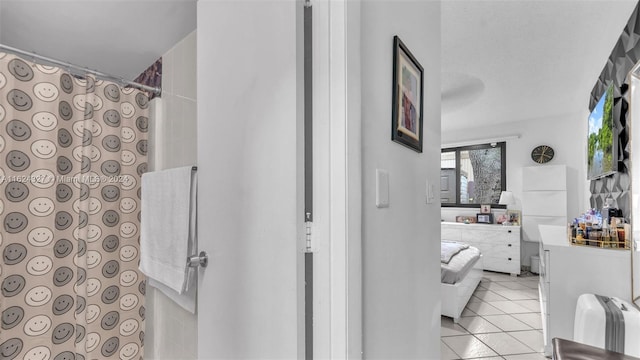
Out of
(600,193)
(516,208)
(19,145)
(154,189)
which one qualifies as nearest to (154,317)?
(154,189)

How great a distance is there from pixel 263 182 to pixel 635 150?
242 cm

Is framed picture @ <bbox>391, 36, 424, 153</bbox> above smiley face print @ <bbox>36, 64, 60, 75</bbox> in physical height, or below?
below

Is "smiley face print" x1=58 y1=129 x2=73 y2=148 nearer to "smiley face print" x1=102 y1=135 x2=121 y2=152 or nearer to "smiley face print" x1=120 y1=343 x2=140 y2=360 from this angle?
"smiley face print" x1=102 y1=135 x2=121 y2=152

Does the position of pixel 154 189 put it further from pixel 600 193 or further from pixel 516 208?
pixel 516 208

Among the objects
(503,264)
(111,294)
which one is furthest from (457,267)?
(111,294)

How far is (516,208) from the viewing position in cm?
518

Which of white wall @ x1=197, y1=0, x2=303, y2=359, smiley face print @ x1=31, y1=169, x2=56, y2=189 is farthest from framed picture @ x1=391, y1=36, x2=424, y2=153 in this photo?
smiley face print @ x1=31, y1=169, x2=56, y2=189

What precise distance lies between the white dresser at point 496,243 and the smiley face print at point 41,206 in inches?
207

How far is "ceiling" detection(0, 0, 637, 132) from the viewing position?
188cm

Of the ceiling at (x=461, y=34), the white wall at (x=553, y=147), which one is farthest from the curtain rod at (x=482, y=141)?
the ceiling at (x=461, y=34)

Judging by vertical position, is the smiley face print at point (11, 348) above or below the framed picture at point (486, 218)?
below

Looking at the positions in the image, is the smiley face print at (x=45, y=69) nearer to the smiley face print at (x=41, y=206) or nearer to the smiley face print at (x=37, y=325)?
the smiley face print at (x=41, y=206)

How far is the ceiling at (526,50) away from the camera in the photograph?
6.91 feet

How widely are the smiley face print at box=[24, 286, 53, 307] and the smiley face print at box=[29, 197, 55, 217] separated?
1.28 feet
